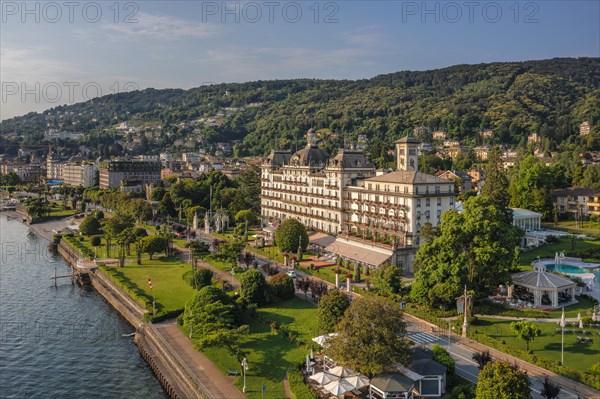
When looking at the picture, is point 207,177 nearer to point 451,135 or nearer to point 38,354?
point 38,354

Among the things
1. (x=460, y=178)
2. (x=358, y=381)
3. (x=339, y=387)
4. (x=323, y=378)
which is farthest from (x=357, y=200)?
(x=460, y=178)

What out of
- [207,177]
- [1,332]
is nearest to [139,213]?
[207,177]

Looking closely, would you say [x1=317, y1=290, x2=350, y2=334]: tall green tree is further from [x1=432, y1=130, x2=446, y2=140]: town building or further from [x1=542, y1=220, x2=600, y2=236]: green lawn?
[x1=432, y1=130, x2=446, y2=140]: town building

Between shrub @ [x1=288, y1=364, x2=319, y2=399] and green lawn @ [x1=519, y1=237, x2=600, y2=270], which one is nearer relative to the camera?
shrub @ [x1=288, y1=364, x2=319, y2=399]

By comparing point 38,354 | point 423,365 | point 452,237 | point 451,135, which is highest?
point 451,135

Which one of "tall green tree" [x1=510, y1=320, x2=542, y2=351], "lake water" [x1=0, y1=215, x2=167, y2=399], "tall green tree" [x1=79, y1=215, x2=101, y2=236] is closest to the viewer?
"tall green tree" [x1=510, y1=320, x2=542, y2=351]

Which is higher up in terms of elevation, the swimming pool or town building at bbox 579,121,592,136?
town building at bbox 579,121,592,136

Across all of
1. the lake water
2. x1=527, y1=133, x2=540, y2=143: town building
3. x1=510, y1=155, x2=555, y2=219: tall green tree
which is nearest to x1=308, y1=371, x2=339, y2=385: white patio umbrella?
the lake water

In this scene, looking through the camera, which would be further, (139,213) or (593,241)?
(139,213)
